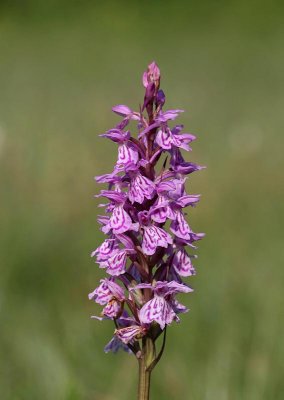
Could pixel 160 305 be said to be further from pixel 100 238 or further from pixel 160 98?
pixel 100 238

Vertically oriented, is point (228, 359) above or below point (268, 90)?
below

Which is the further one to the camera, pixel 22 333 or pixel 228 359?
pixel 22 333

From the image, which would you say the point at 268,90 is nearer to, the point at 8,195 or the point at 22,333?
the point at 8,195

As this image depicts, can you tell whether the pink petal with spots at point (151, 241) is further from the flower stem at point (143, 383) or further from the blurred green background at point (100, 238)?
A: the blurred green background at point (100, 238)

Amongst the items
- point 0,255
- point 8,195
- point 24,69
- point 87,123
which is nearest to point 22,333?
point 0,255

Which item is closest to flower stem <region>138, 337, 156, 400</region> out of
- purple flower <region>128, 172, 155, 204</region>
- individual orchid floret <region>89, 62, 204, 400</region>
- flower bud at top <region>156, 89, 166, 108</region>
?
individual orchid floret <region>89, 62, 204, 400</region>

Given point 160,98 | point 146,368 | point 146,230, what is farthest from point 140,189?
point 146,368

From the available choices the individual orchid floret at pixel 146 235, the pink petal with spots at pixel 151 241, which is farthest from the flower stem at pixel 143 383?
the pink petal with spots at pixel 151 241
